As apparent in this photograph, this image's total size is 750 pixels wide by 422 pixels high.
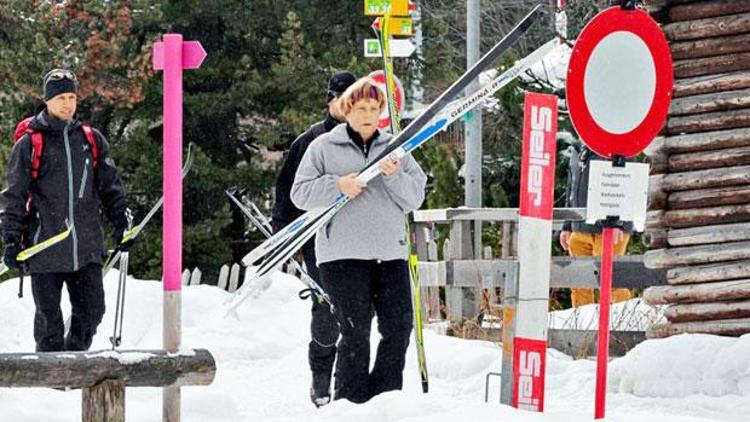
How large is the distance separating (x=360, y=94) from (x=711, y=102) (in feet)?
10.1

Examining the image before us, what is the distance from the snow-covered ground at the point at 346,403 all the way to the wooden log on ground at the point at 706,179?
1.04 meters

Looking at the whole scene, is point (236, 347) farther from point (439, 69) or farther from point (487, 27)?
point (487, 27)

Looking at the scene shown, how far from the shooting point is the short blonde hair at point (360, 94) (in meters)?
7.26

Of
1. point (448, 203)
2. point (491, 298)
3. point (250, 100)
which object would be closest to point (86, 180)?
point (491, 298)

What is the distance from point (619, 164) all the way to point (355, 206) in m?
1.42

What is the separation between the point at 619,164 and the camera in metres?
6.41

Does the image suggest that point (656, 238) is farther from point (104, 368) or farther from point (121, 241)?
point (104, 368)

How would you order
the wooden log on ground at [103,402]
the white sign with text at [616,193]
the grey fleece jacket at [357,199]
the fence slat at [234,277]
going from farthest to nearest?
1. the fence slat at [234,277]
2. the grey fleece jacket at [357,199]
3. the white sign with text at [616,193]
4. the wooden log on ground at [103,402]

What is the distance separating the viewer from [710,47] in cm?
948

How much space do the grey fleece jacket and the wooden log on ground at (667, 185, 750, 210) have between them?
9.03 feet

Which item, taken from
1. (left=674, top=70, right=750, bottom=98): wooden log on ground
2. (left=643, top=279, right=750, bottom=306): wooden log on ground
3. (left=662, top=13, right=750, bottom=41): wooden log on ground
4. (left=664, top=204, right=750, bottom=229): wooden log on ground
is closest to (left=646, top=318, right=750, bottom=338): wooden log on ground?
(left=643, top=279, right=750, bottom=306): wooden log on ground

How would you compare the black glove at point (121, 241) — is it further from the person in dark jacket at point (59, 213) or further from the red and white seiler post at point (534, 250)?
the red and white seiler post at point (534, 250)

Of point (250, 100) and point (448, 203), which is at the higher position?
point (250, 100)

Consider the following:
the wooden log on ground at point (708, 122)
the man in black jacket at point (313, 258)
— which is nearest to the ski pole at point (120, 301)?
the man in black jacket at point (313, 258)
